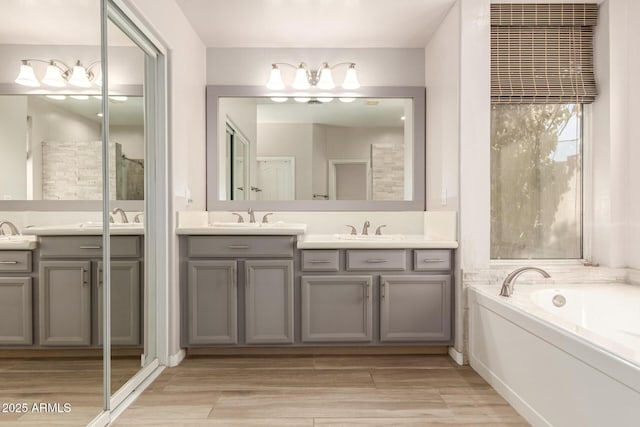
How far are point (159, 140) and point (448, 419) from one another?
2297 mm

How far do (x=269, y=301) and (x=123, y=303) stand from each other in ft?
3.17

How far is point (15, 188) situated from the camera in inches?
57.8

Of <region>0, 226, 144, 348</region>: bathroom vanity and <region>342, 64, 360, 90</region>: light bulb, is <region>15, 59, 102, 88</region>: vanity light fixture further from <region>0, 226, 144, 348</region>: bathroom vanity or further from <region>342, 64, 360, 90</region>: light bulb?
<region>342, 64, 360, 90</region>: light bulb

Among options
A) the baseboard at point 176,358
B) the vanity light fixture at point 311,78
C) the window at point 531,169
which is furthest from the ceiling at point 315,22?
the baseboard at point 176,358

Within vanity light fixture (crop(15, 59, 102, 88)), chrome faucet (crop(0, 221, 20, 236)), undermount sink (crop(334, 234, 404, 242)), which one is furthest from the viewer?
undermount sink (crop(334, 234, 404, 242))

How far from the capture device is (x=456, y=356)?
299 centimetres

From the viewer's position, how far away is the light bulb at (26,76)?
4.86ft

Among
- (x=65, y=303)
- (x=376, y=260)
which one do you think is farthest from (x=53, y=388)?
(x=376, y=260)

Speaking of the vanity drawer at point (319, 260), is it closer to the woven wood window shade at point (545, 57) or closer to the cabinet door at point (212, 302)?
the cabinet door at point (212, 302)

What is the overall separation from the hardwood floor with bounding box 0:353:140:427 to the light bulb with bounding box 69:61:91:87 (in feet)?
3.64

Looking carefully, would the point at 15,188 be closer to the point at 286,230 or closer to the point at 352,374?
the point at 286,230

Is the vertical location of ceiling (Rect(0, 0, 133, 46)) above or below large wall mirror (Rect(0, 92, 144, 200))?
above

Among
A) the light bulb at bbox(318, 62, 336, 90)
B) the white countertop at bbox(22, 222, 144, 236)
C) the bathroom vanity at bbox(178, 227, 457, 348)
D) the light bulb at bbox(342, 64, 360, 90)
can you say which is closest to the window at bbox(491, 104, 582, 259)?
the bathroom vanity at bbox(178, 227, 457, 348)

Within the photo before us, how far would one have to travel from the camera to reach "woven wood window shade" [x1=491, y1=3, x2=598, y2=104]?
3.06 meters
